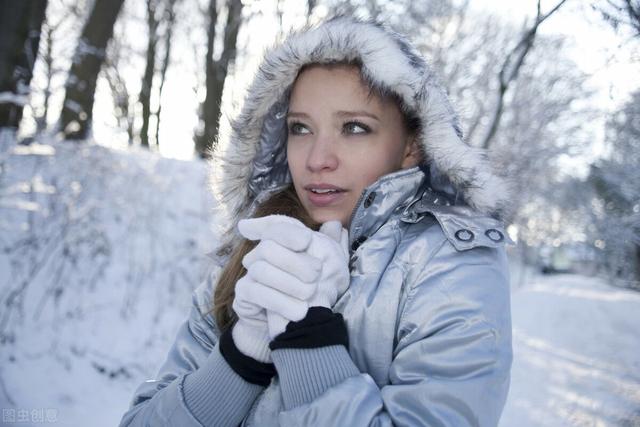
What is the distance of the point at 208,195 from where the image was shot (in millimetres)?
7359

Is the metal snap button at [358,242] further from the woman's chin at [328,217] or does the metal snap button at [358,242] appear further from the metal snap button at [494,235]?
the metal snap button at [494,235]

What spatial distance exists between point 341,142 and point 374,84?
0.82ft

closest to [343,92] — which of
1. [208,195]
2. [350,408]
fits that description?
[350,408]

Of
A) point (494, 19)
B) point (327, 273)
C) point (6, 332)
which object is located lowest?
point (6, 332)

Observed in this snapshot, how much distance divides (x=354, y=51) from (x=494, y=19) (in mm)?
9175

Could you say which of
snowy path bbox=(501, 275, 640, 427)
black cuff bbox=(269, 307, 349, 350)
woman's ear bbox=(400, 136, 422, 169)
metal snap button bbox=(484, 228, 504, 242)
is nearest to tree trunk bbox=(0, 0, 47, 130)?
woman's ear bbox=(400, 136, 422, 169)

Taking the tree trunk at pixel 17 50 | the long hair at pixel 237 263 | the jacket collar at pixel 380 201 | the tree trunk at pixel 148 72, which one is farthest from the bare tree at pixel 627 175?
the tree trunk at pixel 148 72

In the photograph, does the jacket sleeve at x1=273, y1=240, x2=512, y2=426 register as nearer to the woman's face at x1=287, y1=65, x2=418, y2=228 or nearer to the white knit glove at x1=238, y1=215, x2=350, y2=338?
the white knit glove at x1=238, y1=215, x2=350, y2=338

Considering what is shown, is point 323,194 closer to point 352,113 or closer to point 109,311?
point 352,113

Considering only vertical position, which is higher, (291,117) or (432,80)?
(432,80)

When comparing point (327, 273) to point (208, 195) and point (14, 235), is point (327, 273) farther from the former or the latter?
point (208, 195)

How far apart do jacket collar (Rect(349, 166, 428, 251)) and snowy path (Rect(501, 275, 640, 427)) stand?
2.28m

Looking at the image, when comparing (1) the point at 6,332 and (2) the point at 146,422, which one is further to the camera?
(1) the point at 6,332

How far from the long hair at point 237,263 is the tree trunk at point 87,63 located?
18.9 feet
